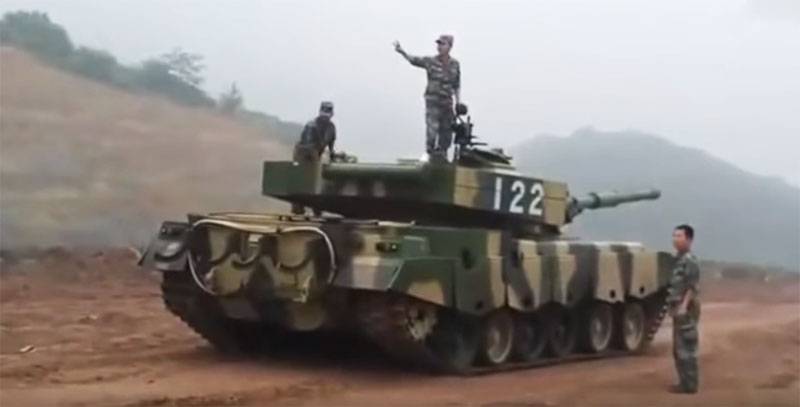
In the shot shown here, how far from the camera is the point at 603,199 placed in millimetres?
19781

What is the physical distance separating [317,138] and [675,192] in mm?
34048

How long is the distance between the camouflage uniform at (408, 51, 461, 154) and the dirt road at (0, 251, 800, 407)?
227 centimetres

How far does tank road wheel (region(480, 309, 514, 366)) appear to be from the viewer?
1627 cm

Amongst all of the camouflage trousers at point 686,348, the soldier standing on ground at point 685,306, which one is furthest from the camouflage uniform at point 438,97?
the camouflage trousers at point 686,348

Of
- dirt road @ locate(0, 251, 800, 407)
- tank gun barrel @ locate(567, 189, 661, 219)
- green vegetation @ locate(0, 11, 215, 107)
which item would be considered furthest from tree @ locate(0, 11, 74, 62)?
tank gun barrel @ locate(567, 189, 661, 219)

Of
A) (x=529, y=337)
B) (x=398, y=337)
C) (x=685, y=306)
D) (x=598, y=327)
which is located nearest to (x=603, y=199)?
(x=598, y=327)

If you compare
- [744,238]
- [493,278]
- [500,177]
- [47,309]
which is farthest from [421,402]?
[744,238]

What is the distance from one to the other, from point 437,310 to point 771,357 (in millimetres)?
5050

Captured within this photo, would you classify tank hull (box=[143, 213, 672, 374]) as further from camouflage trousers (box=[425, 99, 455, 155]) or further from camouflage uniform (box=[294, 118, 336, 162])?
camouflage trousers (box=[425, 99, 455, 155])

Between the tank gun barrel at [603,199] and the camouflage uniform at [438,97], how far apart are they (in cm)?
220

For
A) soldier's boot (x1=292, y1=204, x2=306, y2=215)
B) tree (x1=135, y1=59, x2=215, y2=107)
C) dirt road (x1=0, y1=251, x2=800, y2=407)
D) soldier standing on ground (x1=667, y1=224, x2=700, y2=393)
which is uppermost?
tree (x1=135, y1=59, x2=215, y2=107)

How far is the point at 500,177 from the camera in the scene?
55.0ft

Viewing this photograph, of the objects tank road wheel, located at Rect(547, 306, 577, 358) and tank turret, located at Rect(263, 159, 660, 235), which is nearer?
tank turret, located at Rect(263, 159, 660, 235)

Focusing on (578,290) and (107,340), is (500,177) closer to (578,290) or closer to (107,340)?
(578,290)
